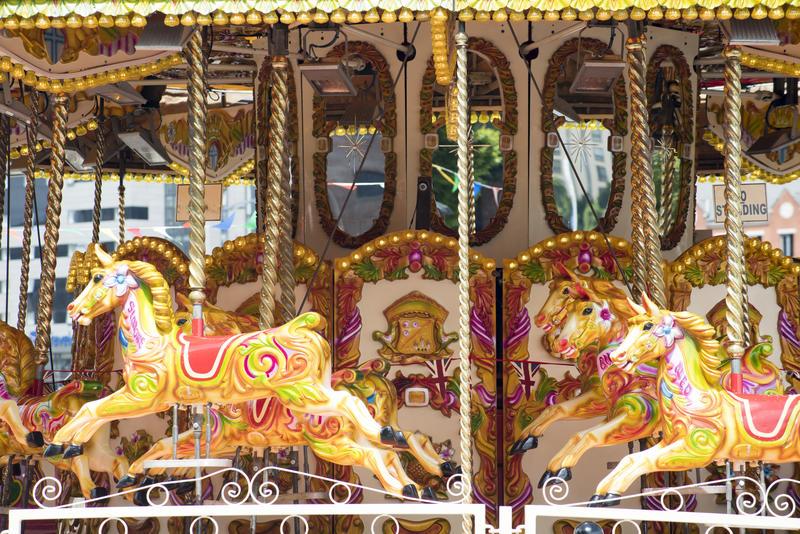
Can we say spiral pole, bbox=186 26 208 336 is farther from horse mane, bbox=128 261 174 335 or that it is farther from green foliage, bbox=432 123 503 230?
green foliage, bbox=432 123 503 230

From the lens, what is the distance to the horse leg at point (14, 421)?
7785 mm

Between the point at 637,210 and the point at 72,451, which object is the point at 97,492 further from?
the point at 637,210

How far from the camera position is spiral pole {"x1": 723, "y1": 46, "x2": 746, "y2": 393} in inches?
254

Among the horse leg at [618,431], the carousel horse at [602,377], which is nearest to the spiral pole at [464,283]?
the carousel horse at [602,377]

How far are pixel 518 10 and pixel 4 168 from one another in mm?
6240

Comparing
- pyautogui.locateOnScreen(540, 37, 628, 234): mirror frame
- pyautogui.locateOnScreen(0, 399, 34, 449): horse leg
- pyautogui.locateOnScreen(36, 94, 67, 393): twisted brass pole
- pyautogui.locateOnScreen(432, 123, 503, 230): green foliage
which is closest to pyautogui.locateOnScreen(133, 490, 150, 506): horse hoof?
pyautogui.locateOnScreen(0, 399, 34, 449): horse leg

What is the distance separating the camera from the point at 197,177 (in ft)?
22.4

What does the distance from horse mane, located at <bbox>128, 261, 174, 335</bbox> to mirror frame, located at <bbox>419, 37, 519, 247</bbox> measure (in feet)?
10.3

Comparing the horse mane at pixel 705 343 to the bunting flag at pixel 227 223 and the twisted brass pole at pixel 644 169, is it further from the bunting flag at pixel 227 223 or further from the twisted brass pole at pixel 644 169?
the bunting flag at pixel 227 223

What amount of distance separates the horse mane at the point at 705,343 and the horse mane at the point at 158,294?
288 centimetres

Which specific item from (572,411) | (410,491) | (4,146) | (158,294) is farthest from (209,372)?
(4,146)

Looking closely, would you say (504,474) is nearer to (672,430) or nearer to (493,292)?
(493,292)

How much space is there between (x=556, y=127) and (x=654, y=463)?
367 centimetres

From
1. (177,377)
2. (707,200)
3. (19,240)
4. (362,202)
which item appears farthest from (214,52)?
(707,200)
